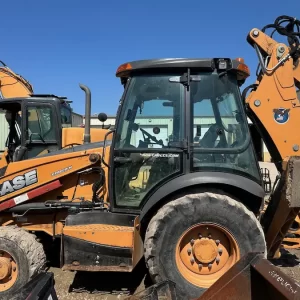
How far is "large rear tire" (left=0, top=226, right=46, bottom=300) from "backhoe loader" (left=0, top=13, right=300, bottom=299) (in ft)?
0.04

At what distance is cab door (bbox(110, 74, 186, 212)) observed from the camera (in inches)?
150

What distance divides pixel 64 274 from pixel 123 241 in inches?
52.0

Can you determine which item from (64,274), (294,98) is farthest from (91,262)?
(294,98)

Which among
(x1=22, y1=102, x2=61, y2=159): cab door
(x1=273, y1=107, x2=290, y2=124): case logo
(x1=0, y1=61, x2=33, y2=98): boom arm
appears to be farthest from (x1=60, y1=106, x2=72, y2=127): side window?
(x1=273, y1=107, x2=290, y2=124): case logo

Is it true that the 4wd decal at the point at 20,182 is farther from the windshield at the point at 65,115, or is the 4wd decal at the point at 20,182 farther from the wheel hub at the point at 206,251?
the windshield at the point at 65,115

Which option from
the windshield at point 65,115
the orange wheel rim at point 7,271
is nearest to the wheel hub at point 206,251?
the orange wheel rim at point 7,271

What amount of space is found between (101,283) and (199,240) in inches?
54.0

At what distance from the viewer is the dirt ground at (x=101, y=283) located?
394cm

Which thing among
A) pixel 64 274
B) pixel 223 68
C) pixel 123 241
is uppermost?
pixel 223 68

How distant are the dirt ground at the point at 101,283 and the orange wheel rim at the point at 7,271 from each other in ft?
1.69

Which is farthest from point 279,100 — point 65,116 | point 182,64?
point 65,116

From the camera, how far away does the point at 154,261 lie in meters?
3.56

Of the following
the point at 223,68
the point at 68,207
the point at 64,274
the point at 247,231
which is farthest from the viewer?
the point at 64,274

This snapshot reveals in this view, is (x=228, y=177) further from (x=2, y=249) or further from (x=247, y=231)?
(x=2, y=249)
